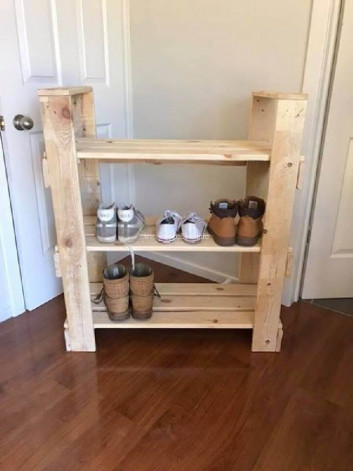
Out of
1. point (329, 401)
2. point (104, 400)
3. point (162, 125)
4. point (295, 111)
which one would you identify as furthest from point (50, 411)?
point (162, 125)

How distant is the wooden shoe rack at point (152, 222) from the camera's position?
122cm

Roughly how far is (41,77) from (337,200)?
1381 mm

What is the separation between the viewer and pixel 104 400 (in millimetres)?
1303

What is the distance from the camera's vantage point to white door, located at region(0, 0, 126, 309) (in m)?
1.47

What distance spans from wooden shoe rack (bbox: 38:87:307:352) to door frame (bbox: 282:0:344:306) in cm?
22

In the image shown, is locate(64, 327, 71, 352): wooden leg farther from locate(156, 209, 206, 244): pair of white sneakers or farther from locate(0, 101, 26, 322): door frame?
locate(156, 209, 206, 244): pair of white sneakers

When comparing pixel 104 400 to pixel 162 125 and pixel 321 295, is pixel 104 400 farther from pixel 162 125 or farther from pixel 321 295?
pixel 162 125

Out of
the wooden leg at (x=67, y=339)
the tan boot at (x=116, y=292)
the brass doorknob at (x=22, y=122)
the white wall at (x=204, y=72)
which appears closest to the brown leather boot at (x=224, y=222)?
the tan boot at (x=116, y=292)

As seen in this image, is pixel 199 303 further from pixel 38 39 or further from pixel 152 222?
pixel 38 39

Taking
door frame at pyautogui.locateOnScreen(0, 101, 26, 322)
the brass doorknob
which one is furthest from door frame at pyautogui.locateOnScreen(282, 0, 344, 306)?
door frame at pyautogui.locateOnScreen(0, 101, 26, 322)

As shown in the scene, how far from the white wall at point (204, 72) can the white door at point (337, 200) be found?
17 centimetres

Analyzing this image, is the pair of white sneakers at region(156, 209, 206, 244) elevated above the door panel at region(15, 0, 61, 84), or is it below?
below

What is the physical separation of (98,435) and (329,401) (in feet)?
2.53

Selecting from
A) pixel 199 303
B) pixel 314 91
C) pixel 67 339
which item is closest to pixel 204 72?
pixel 314 91
